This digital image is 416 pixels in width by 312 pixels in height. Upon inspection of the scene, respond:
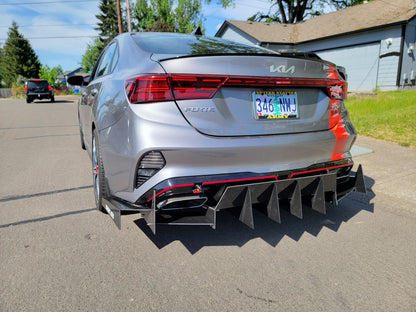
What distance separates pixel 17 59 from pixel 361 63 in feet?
211

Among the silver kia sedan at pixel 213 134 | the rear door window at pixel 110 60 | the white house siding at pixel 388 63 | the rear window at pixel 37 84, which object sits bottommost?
the silver kia sedan at pixel 213 134

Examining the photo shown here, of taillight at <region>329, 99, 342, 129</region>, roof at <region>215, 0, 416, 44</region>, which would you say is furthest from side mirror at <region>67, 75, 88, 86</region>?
roof at <region>215, 0, 416, 44</region>

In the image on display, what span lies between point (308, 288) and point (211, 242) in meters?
0.87

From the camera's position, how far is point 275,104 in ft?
8.07

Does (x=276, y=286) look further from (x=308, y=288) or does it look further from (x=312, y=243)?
(x=312, y=243)

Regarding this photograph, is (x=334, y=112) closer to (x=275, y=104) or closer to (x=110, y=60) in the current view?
(x=275, y=104)

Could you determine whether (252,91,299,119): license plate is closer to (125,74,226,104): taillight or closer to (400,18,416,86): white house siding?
(125,74,226,104): taillight

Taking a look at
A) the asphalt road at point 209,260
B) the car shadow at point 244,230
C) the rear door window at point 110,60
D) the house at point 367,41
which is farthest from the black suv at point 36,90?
the car shadow at point 244,230

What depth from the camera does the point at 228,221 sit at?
311 centimetres

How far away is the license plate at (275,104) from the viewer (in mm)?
2383

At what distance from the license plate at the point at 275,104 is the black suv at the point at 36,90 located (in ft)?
85.8

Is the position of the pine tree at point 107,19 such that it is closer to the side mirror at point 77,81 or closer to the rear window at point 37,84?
the rear window at point 37,84

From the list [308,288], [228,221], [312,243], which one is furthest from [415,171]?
[308,288]

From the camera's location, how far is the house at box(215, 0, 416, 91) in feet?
56.2
